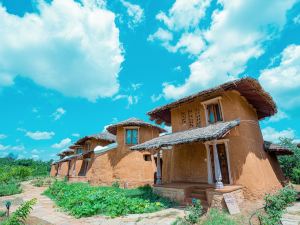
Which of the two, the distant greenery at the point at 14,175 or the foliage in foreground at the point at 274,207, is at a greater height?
the distant greenery at the point at 14,175

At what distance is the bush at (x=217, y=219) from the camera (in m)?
6.92

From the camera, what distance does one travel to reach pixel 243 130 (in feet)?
35.8

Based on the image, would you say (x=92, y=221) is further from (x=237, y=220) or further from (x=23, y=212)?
(x=237, y=220)

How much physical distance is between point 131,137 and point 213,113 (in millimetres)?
10350

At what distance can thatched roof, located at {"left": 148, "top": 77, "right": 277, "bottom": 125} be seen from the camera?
1075 cm

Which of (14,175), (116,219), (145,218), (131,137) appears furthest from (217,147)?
(14,175)

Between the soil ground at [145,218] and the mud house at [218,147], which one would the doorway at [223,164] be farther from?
the soil ground at [145,218]

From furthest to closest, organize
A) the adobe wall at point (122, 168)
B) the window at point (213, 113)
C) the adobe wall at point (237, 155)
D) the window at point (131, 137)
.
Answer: the window at point (131, 137) → the adobe wall at point (122, 168) → the window at point (213, 113) → the adobe wall at point (237, 155)

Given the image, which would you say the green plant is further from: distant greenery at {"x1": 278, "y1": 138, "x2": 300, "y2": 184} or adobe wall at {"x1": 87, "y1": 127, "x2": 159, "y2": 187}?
distant greenery at {"x1": 278, "y1": 138, "x2": 300, "y2": 184}

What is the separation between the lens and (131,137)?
20.5m

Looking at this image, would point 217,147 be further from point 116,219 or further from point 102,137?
point 102,137

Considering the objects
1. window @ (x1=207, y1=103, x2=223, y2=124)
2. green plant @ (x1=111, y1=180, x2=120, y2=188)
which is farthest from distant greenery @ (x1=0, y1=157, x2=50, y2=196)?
window @ (x1=207, y1=103, x2=223, y2=124)

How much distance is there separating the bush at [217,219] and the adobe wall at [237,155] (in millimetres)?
2554

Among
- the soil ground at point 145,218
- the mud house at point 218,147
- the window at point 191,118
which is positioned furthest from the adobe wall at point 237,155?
the soil ground at point 145,218
